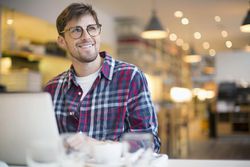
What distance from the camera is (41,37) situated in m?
4.60

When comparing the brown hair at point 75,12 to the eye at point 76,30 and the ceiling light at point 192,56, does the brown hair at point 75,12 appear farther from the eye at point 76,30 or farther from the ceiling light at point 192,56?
the ceiling light at point 192,56

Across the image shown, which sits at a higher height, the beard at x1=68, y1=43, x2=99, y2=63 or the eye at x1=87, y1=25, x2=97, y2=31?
the eye at x1=87, y1=25, x2=97, y2=31

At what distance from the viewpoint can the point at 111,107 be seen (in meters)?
1.65

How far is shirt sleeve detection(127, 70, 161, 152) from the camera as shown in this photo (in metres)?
1.60

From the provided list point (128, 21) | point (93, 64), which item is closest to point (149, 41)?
point (128, 21)

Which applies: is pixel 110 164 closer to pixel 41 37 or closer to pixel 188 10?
pixel 188 10

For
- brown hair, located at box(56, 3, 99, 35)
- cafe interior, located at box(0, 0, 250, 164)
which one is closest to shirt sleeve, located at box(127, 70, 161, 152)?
brown hair, located at box(56, 3, 99, 35)

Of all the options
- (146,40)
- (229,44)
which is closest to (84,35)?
(229,44)

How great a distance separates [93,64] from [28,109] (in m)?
0.65

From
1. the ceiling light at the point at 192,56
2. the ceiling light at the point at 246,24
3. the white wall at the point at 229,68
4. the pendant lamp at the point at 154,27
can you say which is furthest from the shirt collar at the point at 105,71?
the white wall at the point at 229,68

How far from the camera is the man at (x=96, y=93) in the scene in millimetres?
1631

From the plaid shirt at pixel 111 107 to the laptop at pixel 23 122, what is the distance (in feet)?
1.67

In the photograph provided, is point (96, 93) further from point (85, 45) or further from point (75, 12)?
point (75, 12)

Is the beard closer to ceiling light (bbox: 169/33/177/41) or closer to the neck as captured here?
the neck
